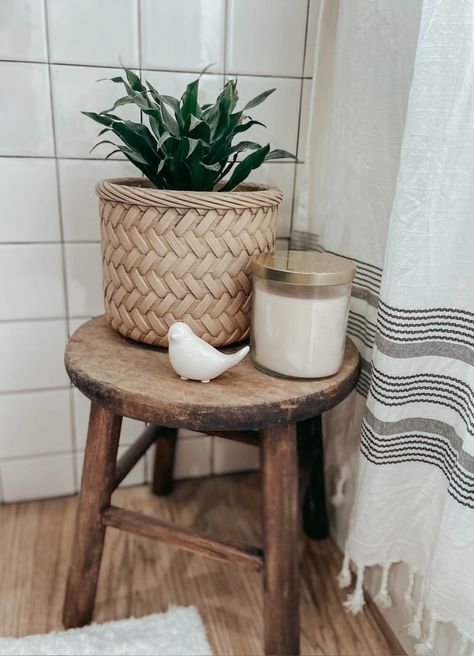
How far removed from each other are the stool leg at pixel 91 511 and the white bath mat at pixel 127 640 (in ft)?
0.10

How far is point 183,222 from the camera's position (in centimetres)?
65

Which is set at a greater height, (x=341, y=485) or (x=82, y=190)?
(x=82, y=190)

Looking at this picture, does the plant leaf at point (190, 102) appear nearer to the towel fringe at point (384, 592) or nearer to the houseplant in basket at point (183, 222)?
the houseplant in basket at point (183, 222)

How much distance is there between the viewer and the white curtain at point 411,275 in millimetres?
561

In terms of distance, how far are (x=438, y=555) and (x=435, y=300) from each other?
29 cm

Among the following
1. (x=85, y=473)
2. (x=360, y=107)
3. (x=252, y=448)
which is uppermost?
(x=360, y=107)

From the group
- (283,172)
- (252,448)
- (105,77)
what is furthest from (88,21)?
(252,448)

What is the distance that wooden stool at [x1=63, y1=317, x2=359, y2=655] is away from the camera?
60cm

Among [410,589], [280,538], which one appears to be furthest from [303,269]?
[410,589]

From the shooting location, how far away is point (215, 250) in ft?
2.17

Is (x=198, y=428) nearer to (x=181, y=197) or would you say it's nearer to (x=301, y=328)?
(x=301, y=328)

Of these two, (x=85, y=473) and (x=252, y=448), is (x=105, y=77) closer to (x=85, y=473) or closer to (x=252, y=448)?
(x=85, y=473)

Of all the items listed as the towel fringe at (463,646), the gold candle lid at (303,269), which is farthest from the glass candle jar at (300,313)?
the towel fringe at (463,646)

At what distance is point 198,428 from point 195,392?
0.04m
